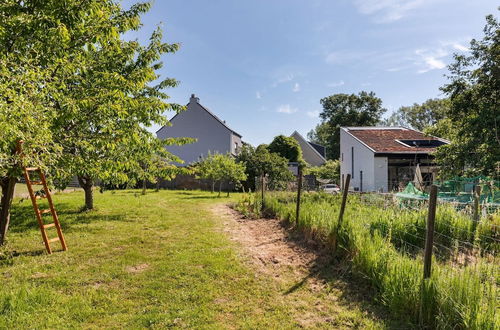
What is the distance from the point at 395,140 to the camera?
23.0 m

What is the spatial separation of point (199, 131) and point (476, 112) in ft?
76.5

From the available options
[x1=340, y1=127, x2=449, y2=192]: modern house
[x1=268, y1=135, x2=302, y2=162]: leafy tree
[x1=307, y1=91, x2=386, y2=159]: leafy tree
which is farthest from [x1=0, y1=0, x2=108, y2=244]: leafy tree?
[x1=307, y1=91, x2=386, y2=159]: leafy tree

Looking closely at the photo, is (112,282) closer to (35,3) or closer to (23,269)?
(23,269)

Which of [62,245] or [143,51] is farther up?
[143,51]

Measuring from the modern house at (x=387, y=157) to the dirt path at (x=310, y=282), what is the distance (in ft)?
44.5

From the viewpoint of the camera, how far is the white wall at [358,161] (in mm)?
21125

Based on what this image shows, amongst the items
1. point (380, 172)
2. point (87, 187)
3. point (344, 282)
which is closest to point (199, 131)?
point (380, 172)

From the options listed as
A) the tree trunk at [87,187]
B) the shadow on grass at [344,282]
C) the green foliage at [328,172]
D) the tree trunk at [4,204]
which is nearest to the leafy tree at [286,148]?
the green foliage at [328,172]

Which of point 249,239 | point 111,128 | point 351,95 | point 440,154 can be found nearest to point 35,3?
point 111,128

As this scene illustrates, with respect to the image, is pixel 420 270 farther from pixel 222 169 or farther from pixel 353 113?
pixel 353 113

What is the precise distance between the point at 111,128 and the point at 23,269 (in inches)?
115

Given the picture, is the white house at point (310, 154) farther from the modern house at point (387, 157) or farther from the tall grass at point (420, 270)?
the tall grass at point (420, 270)

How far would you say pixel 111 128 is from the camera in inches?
239

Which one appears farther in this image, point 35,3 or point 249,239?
point 249,239
